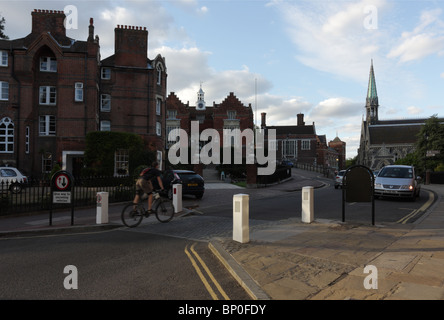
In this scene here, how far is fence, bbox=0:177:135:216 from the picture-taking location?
42.0ft

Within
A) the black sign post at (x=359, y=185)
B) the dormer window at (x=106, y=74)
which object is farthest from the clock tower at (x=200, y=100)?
the black sign post at (x=359, y=185)

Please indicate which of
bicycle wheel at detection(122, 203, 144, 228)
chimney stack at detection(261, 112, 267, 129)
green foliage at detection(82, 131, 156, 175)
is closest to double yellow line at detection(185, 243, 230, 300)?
bicycle wheel at detection(122, 203, 144, 228)

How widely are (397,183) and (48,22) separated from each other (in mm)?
35426

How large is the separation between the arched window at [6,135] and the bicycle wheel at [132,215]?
27.2 meters

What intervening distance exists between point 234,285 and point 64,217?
9.66 metres

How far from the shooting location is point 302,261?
5637 millimetres

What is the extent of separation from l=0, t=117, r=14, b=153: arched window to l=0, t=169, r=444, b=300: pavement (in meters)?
25.8

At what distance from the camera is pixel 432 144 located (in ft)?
146

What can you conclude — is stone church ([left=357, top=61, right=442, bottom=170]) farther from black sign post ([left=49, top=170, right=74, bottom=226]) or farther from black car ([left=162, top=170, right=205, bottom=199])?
black sign post ([left=49, top=170, right=74, bottom=226])

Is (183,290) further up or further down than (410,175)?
further down

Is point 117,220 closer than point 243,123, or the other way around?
point 117,220

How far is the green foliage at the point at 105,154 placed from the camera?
2741 centimetres
